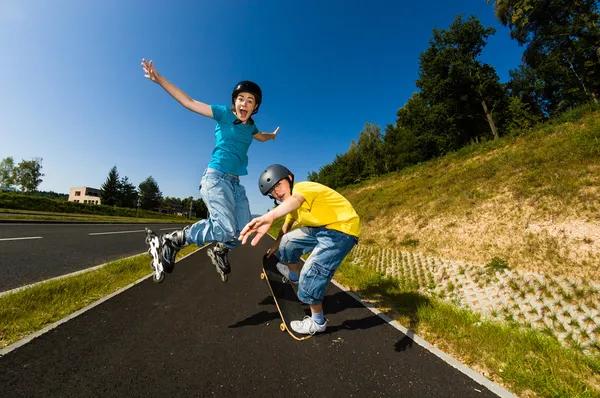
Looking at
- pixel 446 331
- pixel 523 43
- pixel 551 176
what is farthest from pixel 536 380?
pixel 523 43

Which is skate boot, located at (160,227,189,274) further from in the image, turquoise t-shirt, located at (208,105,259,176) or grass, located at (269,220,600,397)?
grass, located at (269,220,600,397)

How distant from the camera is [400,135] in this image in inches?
1395

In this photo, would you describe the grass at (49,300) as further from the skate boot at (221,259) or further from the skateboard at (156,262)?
the skate boot at (221,259)

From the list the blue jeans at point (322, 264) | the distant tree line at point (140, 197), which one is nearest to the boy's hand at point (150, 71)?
the blue jeans at point (322, 264)

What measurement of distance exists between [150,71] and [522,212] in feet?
30.8

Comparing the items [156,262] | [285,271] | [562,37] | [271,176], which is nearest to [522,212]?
[285,271]

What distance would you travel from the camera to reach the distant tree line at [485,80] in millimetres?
24250

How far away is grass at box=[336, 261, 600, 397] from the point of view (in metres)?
2.18

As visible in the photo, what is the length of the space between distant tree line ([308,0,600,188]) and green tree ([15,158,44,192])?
90113mm

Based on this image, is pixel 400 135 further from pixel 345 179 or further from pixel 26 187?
pixel 26 187

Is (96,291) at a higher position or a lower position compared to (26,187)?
lower

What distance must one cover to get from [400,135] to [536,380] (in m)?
37.5

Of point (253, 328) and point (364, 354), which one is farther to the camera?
point (253, 328)

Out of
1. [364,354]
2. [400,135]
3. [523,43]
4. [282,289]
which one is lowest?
[364,354]
